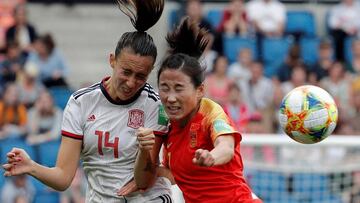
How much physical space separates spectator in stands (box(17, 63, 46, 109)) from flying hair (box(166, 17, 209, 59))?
22.3ft

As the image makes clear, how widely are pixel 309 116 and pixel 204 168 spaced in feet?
2.84

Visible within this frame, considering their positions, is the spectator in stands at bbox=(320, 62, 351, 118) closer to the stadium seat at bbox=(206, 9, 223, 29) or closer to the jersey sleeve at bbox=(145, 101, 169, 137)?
the stadium seat at bbox=(206, 9, 223, 29)

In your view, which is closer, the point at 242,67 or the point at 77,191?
the point at 77,191

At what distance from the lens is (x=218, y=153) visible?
17.1ft

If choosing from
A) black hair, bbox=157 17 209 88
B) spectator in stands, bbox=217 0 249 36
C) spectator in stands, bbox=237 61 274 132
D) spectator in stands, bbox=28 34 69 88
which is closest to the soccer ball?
black hair, bbox=157 17 209 88

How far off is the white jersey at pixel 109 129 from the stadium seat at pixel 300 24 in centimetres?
889

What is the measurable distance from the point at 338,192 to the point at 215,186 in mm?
4430

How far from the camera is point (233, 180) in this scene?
5652 millimetres

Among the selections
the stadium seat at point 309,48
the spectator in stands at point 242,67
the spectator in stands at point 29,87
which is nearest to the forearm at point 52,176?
the spectator in stands at point 29,87

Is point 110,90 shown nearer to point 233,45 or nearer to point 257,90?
point 257,90

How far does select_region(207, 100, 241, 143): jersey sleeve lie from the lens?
5438mm

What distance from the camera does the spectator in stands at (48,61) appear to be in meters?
13.0

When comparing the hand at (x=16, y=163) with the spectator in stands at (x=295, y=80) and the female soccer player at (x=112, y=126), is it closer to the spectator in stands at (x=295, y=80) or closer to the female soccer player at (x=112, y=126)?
the female soccer player at (x=112, y=126)

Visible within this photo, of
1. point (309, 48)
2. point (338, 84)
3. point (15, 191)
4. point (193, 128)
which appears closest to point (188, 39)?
point (193, 128)
